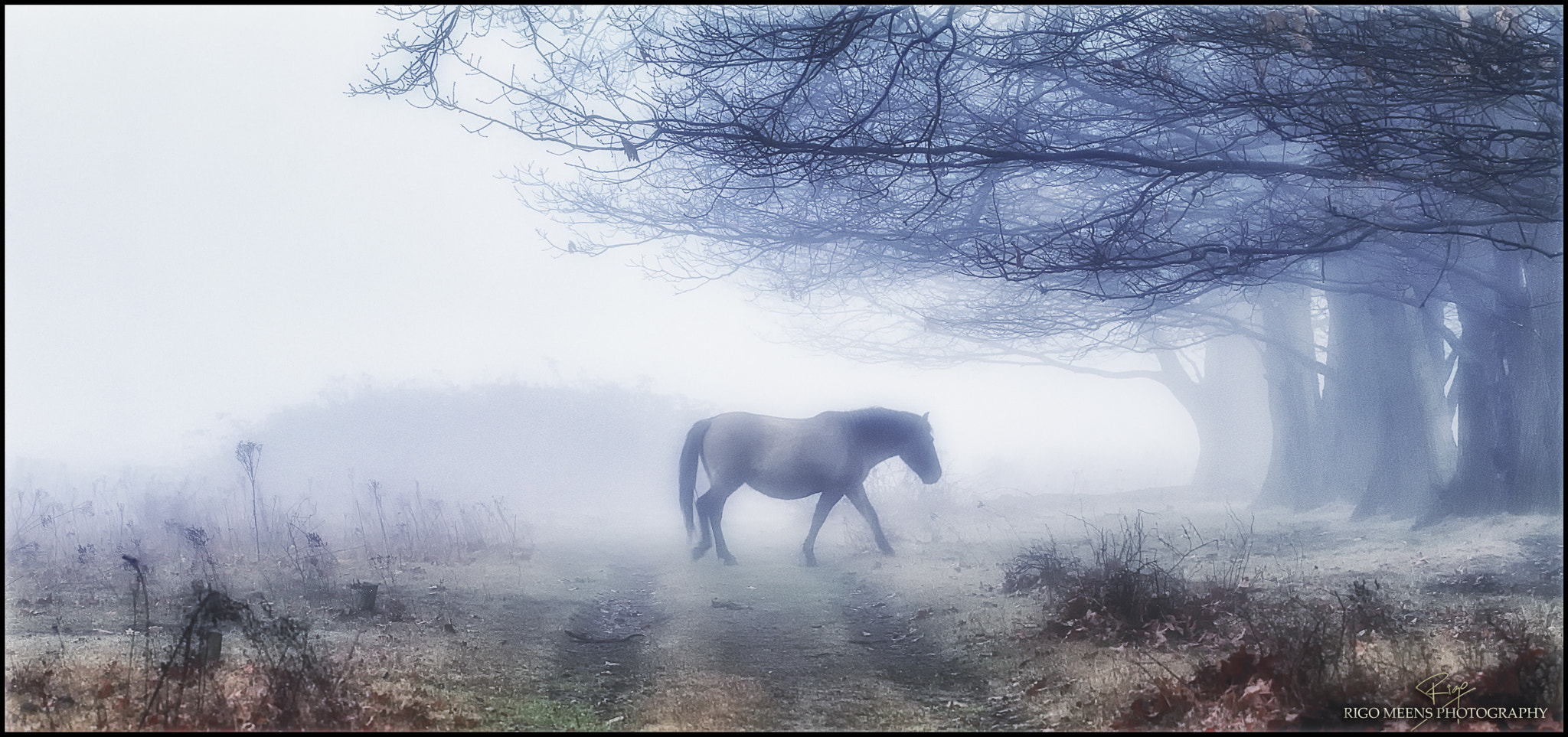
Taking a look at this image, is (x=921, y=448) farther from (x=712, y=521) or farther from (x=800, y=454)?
(x=712, y=521)

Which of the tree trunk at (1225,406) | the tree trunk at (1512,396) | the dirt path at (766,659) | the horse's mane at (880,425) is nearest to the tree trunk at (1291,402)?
the tree trunk at (1512,396)

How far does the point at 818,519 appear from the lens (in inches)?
472

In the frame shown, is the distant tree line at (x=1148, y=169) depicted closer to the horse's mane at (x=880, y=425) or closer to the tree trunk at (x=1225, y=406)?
the horse's mane at (x=880, y=425)

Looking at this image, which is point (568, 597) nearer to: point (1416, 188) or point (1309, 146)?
point (1416, 188)

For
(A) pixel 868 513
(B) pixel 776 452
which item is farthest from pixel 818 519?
(B) pixel 776 452

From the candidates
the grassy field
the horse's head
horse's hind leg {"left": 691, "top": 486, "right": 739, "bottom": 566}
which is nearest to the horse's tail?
horse's hind leg {"left": 691, "top": 486, "right": 739, "bottom": 566}

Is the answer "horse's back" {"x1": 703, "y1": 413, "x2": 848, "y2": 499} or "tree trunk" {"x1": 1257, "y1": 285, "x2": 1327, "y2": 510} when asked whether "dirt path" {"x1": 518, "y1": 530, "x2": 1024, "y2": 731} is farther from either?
"tree trunk" {"x1": 1257, "y1": 285, "x2": 1327, "y2": 510}

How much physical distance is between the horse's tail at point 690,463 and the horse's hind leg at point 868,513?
7.29 feet

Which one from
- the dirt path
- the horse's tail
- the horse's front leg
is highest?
the horse's tail

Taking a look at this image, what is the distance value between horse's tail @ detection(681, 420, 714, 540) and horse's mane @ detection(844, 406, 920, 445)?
2076 mm

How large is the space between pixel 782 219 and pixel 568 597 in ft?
16.2

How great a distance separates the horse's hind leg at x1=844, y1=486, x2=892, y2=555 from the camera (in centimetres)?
1214

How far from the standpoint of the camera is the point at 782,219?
1052 centimetres

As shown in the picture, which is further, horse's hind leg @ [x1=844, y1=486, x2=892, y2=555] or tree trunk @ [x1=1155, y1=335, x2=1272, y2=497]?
tree trunk @ [x1=1155, y1=335, x2=1272, y2=497]
